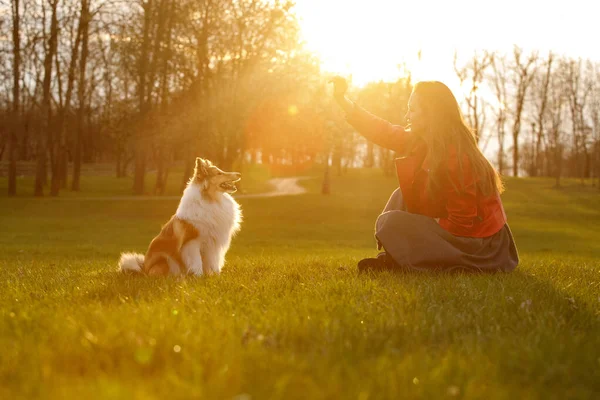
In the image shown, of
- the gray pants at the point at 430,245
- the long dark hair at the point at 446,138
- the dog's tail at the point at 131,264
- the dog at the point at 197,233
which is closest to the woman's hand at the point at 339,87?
the long dark hair at the point at 446,138

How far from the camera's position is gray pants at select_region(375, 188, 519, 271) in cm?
657

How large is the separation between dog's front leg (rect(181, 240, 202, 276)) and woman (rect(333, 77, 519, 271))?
2542 millimetres

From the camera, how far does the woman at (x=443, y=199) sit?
6.46 meters

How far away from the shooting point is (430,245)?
658 cm

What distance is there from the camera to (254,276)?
699cm

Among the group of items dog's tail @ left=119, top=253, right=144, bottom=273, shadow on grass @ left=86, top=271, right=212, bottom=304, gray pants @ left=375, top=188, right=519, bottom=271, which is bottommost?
dog's tail @ left=119, top=253, right=144, bottom=273

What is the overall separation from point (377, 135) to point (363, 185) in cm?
5427

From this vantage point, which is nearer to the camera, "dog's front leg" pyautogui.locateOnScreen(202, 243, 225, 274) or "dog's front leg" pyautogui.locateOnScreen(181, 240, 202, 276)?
"dog's front leg" pyautogui.locateOnScreen(181, 240, 202, 276)

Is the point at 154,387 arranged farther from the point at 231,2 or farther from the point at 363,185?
the point at 363,185

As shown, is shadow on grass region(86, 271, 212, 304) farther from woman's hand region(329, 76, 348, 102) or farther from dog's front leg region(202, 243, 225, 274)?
woman's hand region(329, 76, 348, 102)

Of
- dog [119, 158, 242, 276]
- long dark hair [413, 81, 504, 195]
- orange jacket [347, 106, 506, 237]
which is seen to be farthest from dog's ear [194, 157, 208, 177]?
long dark hair [413, 81, 504, 195]

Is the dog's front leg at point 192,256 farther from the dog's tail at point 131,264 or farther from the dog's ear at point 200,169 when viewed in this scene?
the dog's ear at point 200,169

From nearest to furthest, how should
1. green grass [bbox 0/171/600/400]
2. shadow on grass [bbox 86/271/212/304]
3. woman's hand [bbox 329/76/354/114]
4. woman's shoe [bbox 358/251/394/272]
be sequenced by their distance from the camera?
green grass [bbox 0/171/600/400] → shadow on grass [bbox 86/271/212/304] → woman's shoe [bbox 358/251/394/272] → woman's hand [bbox 329/76/354/114]

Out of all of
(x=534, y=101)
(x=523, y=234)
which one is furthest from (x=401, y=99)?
(x=523, y=234)
